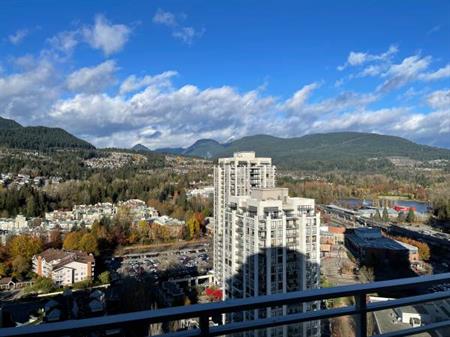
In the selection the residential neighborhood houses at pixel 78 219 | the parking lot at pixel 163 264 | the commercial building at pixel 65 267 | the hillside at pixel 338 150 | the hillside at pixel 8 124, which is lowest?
the parking lot at pixel 163 264

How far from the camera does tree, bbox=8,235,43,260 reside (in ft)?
39.8

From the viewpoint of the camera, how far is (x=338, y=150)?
7031 centimetres

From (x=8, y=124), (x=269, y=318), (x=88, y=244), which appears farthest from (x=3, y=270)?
(x=8, y=124)

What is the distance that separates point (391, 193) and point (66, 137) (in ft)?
127

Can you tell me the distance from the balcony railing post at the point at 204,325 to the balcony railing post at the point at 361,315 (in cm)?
30

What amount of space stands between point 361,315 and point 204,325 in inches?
13.3

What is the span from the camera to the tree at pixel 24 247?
1213 cm

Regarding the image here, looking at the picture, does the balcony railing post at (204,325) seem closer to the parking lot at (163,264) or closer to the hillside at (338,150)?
the parking lot at (163,264)

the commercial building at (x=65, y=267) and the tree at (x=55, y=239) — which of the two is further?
the tree at (x=55, y=239)

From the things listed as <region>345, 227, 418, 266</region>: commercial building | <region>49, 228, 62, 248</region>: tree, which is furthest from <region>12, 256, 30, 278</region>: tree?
<region>345, 227, 418, 266</region>: commercial building

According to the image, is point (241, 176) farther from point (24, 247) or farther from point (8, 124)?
point (8, 124)

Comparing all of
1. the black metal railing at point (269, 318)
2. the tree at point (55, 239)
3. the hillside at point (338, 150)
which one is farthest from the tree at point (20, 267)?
the hillside at point (338, 150)

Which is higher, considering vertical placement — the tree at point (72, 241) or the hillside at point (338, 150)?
the hillside at point (338, 150)

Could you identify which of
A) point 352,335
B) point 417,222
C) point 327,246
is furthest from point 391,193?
point 352,335
